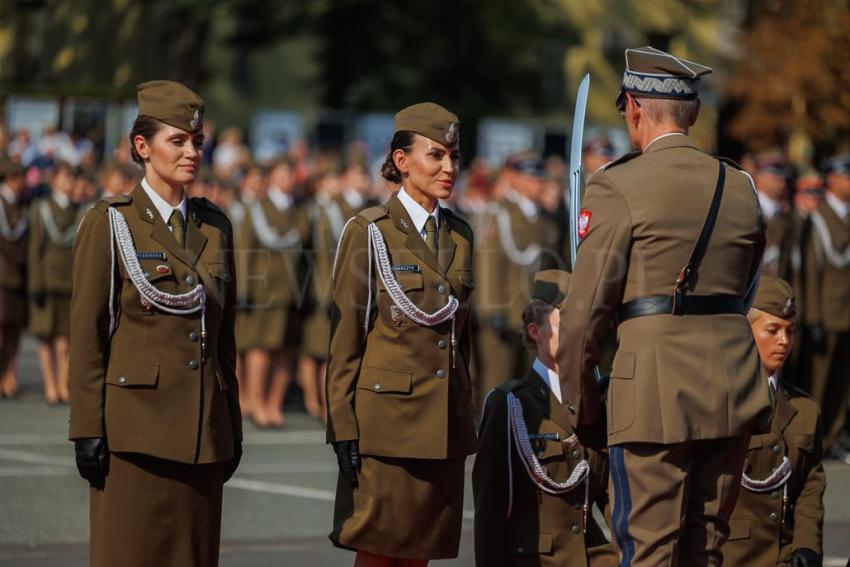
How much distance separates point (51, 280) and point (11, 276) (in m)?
0.49

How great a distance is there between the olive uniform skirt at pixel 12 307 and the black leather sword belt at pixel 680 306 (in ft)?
35.5

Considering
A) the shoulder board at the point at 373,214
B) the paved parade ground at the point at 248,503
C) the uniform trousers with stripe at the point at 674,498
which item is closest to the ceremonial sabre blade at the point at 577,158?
the shoulder board at the point at 373,214

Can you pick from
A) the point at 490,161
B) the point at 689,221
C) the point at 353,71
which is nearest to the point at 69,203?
the point at 689,221

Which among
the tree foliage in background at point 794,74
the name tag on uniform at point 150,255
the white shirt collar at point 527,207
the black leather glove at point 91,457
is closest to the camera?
the black leather glove at point 91,457

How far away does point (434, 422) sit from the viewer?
249 inches

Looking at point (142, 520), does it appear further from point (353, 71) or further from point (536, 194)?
point (353, 71)

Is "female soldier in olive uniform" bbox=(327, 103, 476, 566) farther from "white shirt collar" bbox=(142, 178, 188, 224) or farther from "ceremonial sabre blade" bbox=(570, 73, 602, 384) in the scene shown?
"white shirt collar" bbox=(142, 178, 188, 224)

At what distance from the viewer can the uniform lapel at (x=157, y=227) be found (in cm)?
605

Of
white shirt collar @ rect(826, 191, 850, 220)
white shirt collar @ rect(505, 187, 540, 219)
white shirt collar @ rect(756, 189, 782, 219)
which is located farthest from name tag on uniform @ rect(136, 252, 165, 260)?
white shirt collar @ rect(505, 187, 540, 219)

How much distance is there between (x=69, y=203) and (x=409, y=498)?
9.95 metres

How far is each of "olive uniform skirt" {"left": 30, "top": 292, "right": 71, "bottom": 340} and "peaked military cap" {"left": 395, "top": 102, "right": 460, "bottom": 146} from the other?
364 inches

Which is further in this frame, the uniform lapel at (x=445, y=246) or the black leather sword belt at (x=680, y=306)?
the uniform lapel at (x=445, y=246)

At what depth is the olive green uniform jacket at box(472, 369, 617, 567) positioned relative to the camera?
238 inches

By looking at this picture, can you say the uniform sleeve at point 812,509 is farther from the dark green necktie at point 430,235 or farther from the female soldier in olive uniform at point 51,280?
the female soldier in olive uniform at point 51,280
